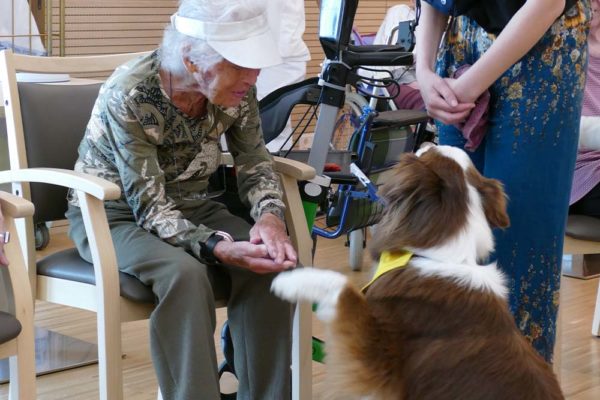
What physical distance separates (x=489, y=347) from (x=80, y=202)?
95cm

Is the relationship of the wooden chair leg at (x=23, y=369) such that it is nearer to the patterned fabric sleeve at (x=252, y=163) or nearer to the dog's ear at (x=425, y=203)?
the patterned fabric sleeve at (x=252, y=163)

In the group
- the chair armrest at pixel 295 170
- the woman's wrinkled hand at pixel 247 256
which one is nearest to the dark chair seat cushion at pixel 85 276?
the woman's wrinkled hand at pixel 247 256

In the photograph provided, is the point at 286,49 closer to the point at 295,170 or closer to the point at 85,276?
the point at 295,170

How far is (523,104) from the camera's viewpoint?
6.47 ft

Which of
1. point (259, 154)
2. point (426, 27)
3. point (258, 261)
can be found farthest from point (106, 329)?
point (426, 27)

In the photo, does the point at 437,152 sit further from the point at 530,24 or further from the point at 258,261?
the point at 258,261

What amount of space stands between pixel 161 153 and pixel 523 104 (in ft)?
2.83

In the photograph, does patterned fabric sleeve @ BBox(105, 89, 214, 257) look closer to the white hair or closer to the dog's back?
the white hair

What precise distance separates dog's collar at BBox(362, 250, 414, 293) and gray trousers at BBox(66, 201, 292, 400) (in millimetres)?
448

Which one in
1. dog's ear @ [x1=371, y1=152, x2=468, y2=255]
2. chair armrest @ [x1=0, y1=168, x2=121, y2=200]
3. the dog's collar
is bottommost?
the dog's collar

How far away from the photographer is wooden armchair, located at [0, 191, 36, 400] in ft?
6.25

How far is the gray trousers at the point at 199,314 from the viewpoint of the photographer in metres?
2.00

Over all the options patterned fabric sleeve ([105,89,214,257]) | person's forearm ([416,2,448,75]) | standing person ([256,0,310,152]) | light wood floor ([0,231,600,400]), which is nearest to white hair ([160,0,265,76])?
patterned fabric sleeve ([105,89,214,257])

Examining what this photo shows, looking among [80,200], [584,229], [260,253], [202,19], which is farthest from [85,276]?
[584,229]
